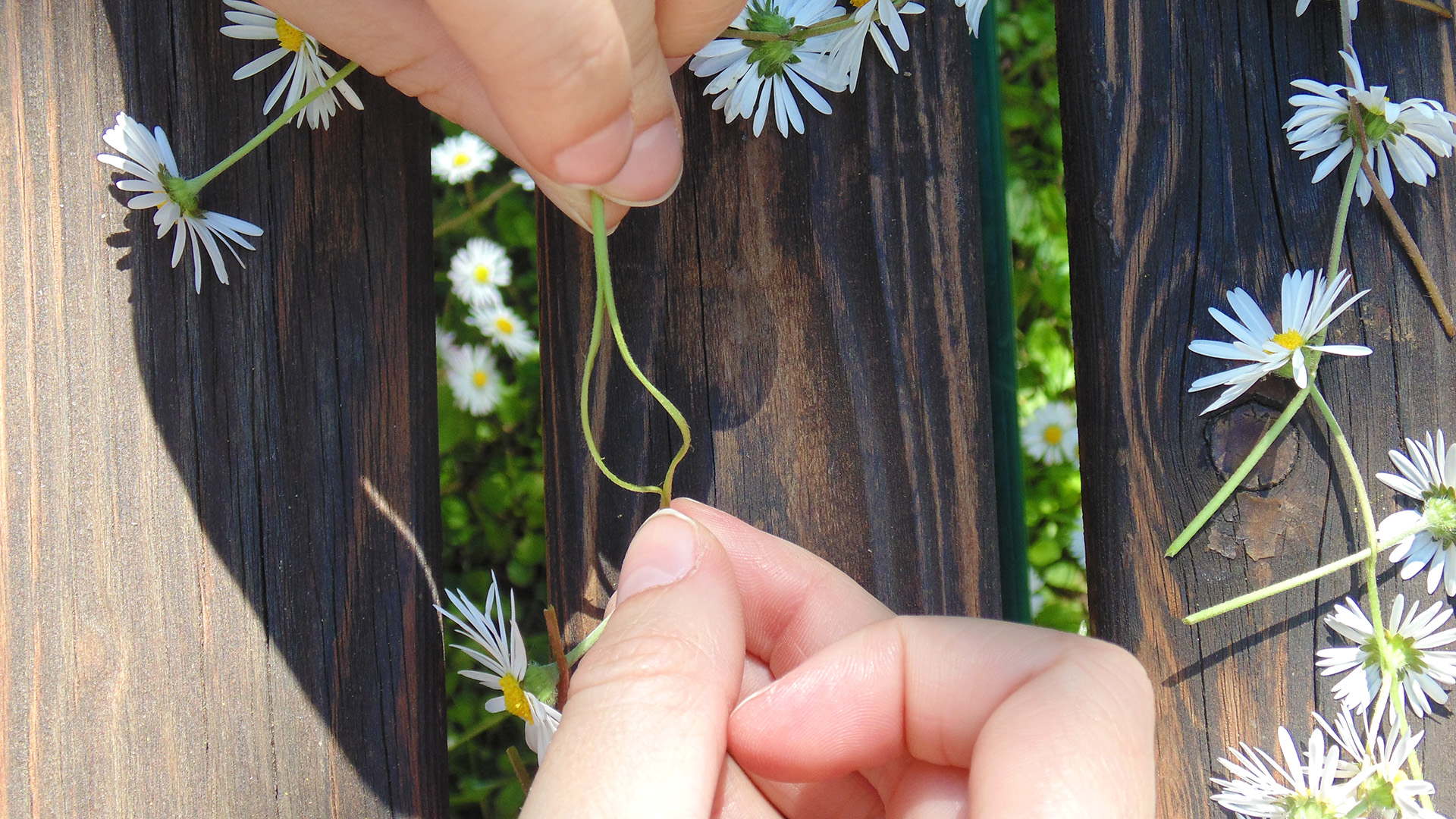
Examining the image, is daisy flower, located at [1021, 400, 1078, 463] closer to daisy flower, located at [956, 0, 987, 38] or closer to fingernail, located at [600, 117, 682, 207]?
daisy flower, located at [956, 0, 987, 38]

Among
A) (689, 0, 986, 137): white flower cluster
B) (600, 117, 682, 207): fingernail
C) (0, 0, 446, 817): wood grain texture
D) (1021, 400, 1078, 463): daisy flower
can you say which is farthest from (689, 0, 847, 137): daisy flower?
(1021, 400, 1078, 463): daisy flower

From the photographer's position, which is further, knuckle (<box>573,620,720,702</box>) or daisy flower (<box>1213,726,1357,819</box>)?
daisy flower (<box>1213,726,1357,819</box>)

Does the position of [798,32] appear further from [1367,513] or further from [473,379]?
[473,379]

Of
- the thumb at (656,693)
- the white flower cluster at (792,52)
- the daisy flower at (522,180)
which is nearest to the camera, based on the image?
the thumb at (656,693)

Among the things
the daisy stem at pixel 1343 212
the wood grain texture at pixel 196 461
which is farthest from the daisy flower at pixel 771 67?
the daisy stem at pixel 1343 212

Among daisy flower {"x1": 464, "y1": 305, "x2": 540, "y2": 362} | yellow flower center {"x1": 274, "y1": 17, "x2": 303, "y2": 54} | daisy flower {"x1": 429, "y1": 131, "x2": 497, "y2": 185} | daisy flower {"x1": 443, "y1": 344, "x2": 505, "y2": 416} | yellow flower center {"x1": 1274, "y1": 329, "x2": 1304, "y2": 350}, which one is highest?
daisy flower {"x1": 429, "y1": 131, "x2": 497, "y2": 185}

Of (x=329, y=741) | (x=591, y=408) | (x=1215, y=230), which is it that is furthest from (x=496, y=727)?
(x=1215, y=230)

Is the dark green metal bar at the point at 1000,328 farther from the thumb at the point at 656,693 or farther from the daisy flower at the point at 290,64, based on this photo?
the daisy flower at the point at 290,64
